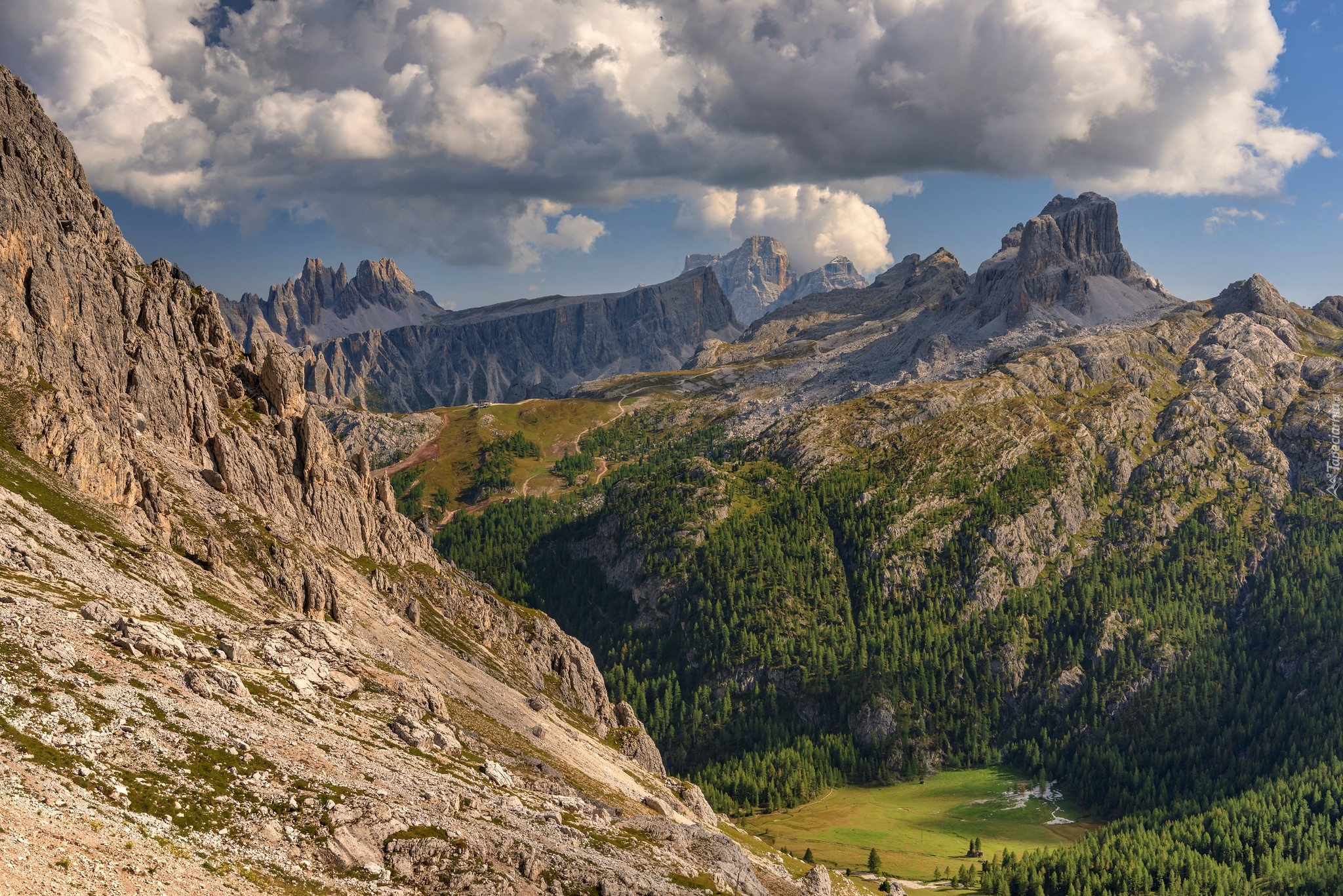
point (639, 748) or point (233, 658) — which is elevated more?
point (233, 658)

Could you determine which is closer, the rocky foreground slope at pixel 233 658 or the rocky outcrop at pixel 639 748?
the rocky foreground slope at pixel 233 658

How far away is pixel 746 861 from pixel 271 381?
105m

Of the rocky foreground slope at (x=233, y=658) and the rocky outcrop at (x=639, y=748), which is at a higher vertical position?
the rocky foreground slope at (x=233, y=658)

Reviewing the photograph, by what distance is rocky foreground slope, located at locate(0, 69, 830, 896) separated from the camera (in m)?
61.1

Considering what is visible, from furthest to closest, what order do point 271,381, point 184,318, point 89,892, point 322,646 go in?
point 271,381, point 184,318, point 322,646, point 89,892

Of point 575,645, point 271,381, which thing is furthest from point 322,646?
point 575,645

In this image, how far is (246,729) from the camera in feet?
242

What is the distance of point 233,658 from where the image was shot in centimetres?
8731

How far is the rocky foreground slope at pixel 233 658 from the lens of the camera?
61.1 meters

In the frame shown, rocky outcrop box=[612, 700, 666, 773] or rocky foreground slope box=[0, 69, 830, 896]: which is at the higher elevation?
rocky foreground slope box=[0, 69, 830, 896]

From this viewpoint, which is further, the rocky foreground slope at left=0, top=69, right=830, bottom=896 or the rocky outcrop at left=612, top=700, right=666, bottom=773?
the rocky outcrop at left=612, top=700, right=666, bottom=773

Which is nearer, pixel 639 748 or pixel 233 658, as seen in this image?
pixel 233 658

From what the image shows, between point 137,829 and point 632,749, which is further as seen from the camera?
point 632,749

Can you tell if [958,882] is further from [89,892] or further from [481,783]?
[89,892]
